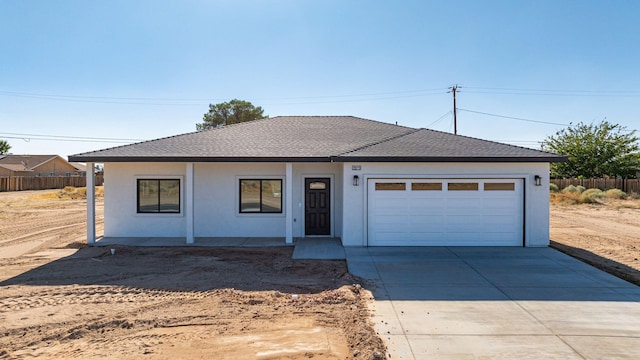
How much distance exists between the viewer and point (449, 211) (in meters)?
12.0

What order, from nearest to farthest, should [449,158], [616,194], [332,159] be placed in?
[449,158] → [332,159] → [616,194]

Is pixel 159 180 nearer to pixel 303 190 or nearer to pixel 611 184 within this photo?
pixel 303 190

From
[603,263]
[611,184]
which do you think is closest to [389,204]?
[603,263]

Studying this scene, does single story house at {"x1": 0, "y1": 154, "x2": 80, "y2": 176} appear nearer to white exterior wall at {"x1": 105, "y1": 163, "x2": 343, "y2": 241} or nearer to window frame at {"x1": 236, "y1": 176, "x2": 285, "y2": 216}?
white exterior wall at {"x1": 105, "y1": 163, "x2": 343, "y2": 241}

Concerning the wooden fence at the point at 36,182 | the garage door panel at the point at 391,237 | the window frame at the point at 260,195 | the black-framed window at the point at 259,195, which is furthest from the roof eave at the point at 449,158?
the wooden fence at the point at 36,182

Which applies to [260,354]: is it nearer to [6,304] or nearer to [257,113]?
[6,304]

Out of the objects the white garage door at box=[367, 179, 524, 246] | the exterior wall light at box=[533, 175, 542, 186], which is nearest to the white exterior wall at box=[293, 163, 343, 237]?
the white garage door at box=[367, 179, 524, 246]

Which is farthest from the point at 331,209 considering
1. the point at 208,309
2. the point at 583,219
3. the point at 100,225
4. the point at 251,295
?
the point at 583,219

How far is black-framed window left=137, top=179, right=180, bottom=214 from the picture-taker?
44.9 feet

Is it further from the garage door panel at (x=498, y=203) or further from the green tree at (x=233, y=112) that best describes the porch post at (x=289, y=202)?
the green tree at (x=233, y=112)

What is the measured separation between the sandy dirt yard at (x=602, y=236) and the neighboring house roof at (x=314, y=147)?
10.0 feet

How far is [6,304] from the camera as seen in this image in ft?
22.8

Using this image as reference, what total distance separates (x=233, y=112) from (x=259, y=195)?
3712 cm

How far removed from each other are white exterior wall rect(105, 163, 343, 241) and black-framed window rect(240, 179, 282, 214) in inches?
6.9
